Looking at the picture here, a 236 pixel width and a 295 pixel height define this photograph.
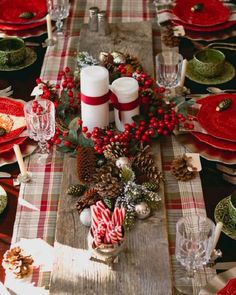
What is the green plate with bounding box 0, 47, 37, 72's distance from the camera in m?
1.78

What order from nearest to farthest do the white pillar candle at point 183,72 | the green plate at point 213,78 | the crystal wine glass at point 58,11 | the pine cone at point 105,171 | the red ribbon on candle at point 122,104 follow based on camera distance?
the pine cone at point 105,171 < the red ribbon on candle at point 122,104 < the white pillar candle at point 183,72 < the green plate at point 213,78 < the crystal wine glass at point 58,11

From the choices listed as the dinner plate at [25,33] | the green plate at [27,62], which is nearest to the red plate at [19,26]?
the dinner plate at [25,33]

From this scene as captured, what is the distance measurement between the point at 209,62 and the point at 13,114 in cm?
65

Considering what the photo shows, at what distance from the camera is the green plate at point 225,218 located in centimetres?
123

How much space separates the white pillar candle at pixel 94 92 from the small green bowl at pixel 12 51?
0.45 m

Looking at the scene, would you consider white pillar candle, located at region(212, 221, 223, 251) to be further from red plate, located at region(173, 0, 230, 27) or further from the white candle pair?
red plate, located at region(173, 0, 230, 27)

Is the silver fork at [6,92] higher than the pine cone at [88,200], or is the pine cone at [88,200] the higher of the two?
the pine cone at [88,200]

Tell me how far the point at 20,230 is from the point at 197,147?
53cm

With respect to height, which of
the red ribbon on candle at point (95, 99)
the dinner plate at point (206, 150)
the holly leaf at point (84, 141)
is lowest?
the dinner plate at point (206, 150)

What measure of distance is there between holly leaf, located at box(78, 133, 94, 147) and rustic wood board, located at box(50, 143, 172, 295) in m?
0.20

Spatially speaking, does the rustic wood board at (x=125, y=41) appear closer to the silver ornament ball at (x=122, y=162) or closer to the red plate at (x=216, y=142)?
the red plate at (x=216, y=142)

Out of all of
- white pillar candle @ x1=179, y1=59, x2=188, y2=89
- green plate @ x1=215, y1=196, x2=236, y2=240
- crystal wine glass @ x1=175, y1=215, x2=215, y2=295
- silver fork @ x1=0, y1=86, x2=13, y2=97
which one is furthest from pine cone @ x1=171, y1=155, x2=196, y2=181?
silver fork @ x1=0, y1=86, x2=13, y2=97

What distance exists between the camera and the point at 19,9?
2051mm

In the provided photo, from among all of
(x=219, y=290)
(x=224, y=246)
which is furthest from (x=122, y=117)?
(x=219, y=290)
